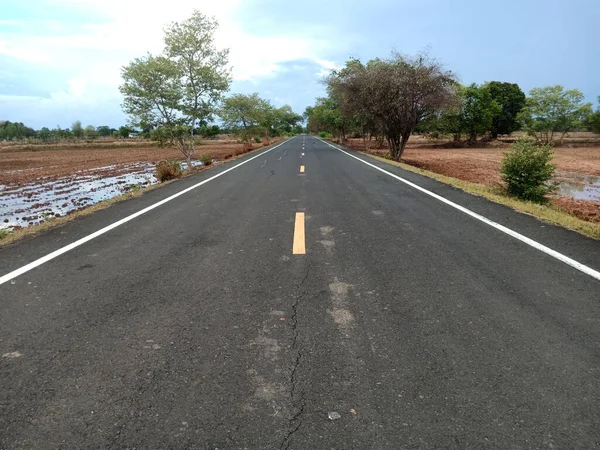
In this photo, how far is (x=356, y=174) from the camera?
15219 mm

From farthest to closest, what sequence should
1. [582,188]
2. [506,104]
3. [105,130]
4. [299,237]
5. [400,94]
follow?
[105,130] → [506,104] → [400,94] → [582,188] → [299,237]

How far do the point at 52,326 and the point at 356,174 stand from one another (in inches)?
506

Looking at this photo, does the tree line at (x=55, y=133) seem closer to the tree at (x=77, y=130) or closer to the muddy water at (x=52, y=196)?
the tree at (x=77, y=130)

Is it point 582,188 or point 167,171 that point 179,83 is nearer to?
point 167,171

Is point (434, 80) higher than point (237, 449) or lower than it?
higher

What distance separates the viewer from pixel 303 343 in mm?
3143

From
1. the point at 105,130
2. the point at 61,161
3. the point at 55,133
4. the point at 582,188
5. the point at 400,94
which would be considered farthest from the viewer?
the point at 105,130

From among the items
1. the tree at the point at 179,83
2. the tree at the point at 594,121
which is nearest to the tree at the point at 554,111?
the tree at the point at 594,121

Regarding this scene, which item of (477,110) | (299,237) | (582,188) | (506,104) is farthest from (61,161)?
(506,104)

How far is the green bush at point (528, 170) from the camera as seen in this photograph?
32.1 ft

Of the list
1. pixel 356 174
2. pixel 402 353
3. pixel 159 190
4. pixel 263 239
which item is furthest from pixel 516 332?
pixel 356 174

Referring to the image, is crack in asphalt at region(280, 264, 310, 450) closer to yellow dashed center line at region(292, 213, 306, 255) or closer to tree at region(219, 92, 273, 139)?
yellow dashed center line at region(292, 213, 306, 255)

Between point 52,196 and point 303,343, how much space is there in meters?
16.3

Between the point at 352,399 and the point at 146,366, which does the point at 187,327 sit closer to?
the point at 146,366
